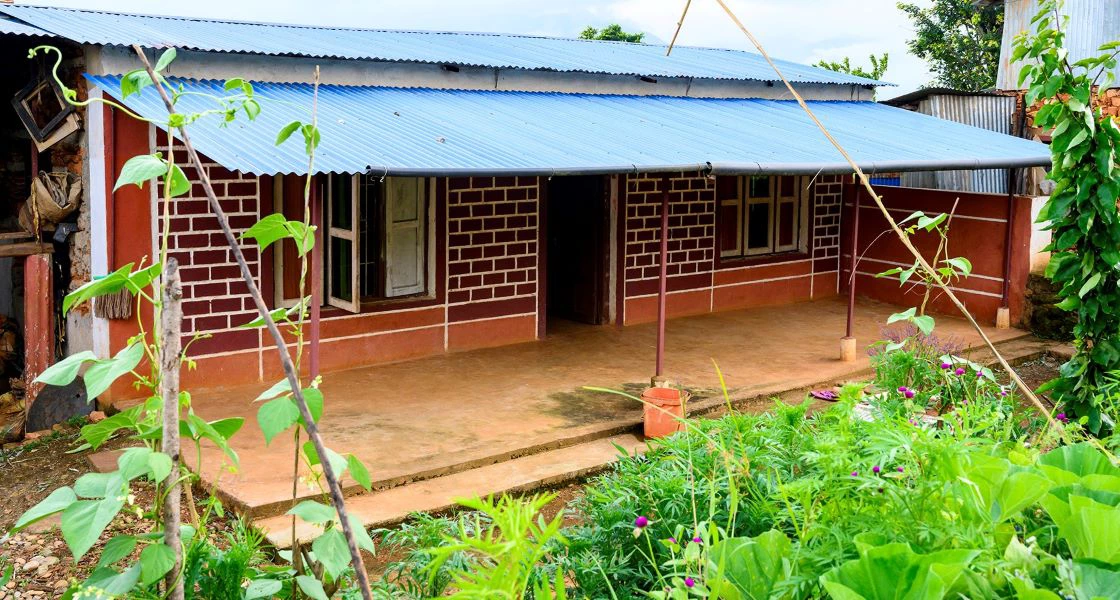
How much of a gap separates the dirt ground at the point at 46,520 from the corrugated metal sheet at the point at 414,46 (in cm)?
295

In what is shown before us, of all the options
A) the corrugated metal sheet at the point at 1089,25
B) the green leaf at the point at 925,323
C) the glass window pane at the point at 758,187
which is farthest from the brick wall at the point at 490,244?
the corrugated metal sheet at the point at 1089,25

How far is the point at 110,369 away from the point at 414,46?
29.2ft

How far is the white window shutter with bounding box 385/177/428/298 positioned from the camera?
976 centimetres

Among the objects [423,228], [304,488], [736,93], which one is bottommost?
[304,488]

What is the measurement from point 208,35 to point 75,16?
1.09 m

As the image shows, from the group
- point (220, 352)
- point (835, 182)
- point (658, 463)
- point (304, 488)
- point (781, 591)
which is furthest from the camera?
point (835, 182)

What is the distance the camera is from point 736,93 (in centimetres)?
1286

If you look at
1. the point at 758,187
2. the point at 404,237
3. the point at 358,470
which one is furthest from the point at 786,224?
the point at 358,470

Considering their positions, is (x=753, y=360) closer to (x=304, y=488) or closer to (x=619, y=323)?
(x=619, y=323)

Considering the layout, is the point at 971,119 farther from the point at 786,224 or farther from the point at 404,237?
the point at 404,237

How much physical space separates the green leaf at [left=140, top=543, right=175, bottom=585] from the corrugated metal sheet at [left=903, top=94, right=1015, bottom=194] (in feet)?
43.4

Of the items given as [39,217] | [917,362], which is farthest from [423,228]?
[917,362]

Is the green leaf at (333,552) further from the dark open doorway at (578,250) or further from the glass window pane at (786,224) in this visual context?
the glass window pane at (786,224)

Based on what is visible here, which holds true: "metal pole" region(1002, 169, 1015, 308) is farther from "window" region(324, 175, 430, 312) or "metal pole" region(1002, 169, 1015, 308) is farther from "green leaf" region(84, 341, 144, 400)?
"green leaf" region(84, 341, 144, 400)
